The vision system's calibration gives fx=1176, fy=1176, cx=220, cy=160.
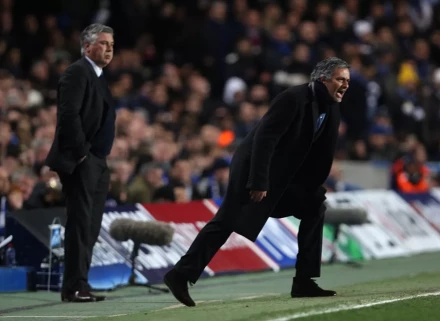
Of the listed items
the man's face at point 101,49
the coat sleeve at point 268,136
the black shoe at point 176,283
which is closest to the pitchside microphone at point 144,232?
the man's face at point 101,49

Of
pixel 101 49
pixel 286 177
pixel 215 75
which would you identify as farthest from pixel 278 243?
pixel 215 75

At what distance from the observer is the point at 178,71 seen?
880 inches

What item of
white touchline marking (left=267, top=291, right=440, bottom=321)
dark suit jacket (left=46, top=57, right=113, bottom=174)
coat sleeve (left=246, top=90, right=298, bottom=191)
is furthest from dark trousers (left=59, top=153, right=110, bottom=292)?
white touchline marking (left=267, top=291, right=440, bottom=321)

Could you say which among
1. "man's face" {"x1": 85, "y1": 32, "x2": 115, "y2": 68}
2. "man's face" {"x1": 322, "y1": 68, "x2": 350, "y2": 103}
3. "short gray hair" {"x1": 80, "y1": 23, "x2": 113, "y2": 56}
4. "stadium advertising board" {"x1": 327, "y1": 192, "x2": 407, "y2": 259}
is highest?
"short gray hair" {"x1": 80, "y1": 23, "x2": 113, "y2": 56}

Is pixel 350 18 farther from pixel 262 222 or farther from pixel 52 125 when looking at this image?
pixel 262 222

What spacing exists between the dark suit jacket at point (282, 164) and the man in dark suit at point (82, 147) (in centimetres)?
165

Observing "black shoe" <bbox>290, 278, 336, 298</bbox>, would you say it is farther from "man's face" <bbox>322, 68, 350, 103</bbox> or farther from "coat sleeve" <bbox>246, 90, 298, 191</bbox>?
"man's face" <bbox>322, 68, 350, 103</bbox>

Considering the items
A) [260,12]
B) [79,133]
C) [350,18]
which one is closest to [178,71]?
[260,12]

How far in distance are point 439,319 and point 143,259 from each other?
5.20 metres

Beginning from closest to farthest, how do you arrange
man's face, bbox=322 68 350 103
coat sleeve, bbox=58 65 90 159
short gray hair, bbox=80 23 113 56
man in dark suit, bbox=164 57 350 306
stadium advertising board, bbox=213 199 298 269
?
man in dark suit, bbox=164 57 350 306 → man's face, bbox=322 68 350 103 → coat sleeve, bbox=58 65 90 159 → short gray hair, bbox=80 23 113 56 → stadium advertising board, bbox=213 199 298 269

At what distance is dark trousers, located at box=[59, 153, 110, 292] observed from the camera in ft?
34.4

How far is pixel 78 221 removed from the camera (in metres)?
10.5

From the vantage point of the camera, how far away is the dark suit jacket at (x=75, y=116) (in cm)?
1030

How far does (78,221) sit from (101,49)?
5.09ft
